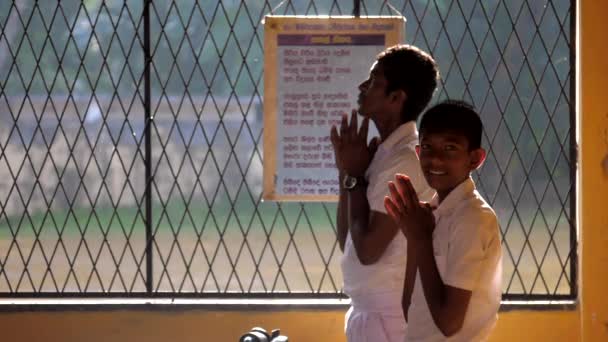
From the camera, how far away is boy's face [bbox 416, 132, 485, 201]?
2.63 meters

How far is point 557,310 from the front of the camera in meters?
4.52

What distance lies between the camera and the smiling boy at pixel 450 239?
2.50 metres

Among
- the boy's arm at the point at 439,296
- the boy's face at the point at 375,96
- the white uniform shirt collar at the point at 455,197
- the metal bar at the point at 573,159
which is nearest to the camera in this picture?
the boy's arm at the point at 439,296

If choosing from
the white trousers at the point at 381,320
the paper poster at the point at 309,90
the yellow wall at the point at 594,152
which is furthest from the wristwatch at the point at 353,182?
the yellow wall at the point at 594,152

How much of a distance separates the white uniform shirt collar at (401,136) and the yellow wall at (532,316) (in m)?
1.40

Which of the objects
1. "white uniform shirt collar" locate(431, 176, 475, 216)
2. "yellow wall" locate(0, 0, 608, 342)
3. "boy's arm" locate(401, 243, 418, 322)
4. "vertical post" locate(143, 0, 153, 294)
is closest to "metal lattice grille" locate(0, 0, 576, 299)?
"vertical post" locate(143, 0, 153, 294)

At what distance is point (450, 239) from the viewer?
2537 millimetres

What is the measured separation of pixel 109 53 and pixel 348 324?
193 cm

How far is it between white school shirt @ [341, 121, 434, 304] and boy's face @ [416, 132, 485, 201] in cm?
52

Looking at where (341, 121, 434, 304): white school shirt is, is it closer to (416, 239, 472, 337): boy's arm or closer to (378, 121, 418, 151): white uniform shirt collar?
(378, 121, 418, 151): white uniform shirt collar

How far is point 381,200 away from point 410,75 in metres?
0.38

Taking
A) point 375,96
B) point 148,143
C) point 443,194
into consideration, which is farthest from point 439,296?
point 148,143

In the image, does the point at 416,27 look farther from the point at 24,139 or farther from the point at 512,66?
the point at 24,139

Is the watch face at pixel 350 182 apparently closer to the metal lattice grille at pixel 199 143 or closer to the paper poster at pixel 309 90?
the paper poster at pixel 309 90
